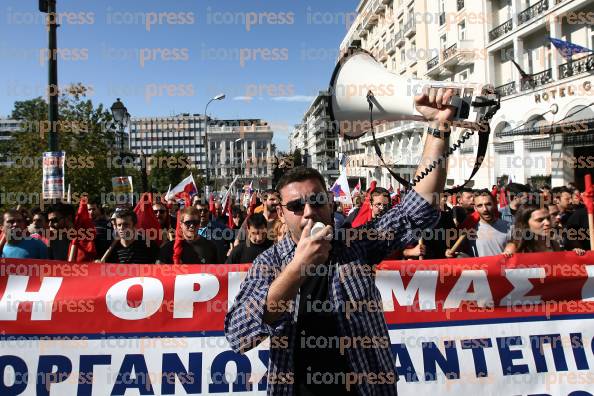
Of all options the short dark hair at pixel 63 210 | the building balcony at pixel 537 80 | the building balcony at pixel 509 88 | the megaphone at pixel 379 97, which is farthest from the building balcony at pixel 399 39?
the megaphone at pixel 379 97

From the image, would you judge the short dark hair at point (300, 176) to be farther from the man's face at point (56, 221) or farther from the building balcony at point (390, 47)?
the building balcony at point (390, 47)

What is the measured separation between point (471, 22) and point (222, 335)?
28245 mm

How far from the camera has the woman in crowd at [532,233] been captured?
4.06 meters

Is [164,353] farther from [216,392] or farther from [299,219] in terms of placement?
[299,219]

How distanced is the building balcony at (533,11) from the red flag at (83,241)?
21719mm

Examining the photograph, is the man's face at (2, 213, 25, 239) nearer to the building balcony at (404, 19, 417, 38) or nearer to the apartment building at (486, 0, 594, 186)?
the apartment building at (486, 0, 594, 186)

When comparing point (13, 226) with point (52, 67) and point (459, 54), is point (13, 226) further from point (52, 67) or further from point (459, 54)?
point (459, 54)

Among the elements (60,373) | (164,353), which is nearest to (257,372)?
(164,353)

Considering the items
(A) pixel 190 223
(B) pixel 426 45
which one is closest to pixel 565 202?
(A) pixel 190 223

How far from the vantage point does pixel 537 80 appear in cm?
2145

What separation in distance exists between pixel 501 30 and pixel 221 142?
12407cm

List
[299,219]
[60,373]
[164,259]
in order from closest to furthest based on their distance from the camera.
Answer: [299,219] < [60,373] < [164,259]

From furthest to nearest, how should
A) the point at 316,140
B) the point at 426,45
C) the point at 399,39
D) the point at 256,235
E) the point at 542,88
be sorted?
the point at 316,140
the point at 399,39
the point at 426,45
the point at 542,88
the point at 256,235

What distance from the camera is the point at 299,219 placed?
177 centimetres
